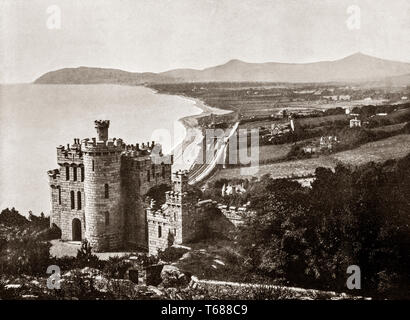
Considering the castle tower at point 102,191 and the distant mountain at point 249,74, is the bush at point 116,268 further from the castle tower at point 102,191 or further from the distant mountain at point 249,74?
the distant mountain at point 249,74

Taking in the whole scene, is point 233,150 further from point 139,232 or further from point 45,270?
point 45,270

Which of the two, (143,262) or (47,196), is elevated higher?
(47,196)

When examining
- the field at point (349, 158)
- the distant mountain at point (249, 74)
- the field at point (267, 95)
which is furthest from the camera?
the field at point (267, 95)

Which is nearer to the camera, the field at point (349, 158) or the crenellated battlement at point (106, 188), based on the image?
the field at point (349, 158)

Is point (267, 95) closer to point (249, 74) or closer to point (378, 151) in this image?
point (249, 74)

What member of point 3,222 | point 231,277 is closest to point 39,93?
point 3,222

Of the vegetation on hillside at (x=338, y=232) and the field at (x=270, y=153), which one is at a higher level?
the field at (x=270, y=153)

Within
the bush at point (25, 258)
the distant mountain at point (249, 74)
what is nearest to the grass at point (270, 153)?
the distant mountain at point (249, 74)
